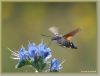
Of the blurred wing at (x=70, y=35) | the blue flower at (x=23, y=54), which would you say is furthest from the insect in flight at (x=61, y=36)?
the blue flower at (x=23, y=54)

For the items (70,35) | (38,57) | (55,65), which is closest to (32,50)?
(38,57)

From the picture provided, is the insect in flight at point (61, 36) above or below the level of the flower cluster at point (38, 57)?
above

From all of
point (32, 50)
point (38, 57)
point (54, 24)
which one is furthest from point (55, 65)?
point (54, 24)

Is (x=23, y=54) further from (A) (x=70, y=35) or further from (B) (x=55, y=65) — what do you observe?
(A) (x=70, y=35)

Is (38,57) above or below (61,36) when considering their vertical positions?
below

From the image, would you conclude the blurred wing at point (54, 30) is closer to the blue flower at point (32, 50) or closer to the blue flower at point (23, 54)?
the blue flower at point (32, 50)

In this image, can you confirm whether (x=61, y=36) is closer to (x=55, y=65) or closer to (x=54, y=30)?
(x=54, y=30)

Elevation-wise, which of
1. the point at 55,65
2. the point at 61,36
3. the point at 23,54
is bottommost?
the point at 55,65
